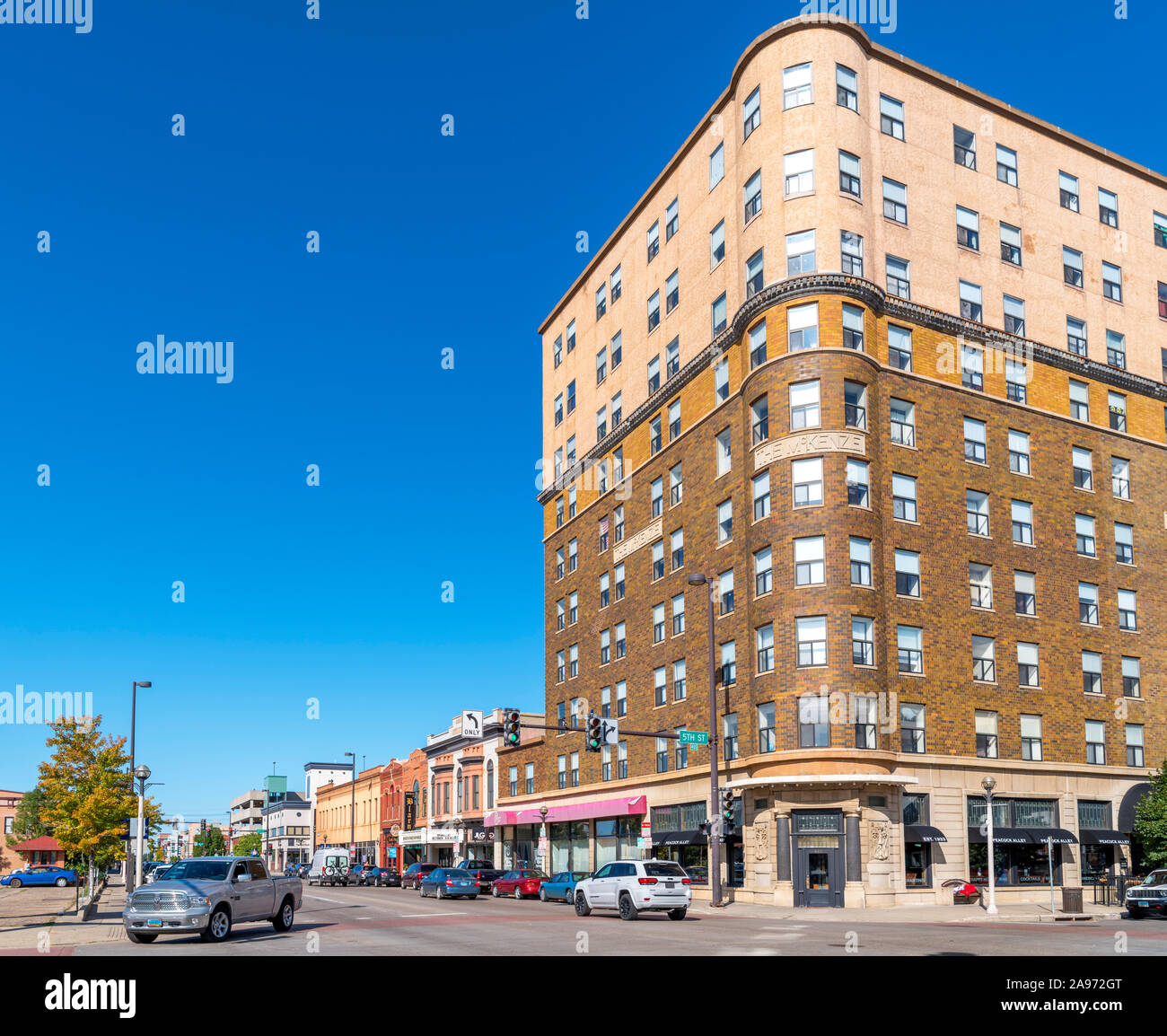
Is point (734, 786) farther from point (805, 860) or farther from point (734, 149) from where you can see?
point (734, 149)

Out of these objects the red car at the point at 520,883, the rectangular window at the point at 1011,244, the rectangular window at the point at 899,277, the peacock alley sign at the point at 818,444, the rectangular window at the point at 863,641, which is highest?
the rectangular window at the point at 1011,244

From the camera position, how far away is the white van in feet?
260

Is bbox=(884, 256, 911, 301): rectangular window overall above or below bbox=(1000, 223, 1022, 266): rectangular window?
below

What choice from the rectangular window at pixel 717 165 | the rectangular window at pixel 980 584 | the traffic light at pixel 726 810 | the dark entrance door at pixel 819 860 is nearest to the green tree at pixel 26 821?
the traffic light at pixel 726 810

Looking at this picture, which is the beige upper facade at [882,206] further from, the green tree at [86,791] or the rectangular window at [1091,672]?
the green tree at [86,791]

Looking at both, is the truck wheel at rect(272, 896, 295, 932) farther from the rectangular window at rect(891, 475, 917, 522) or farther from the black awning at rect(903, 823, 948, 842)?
the rectangular window at rect(891, 475, 917, 522)

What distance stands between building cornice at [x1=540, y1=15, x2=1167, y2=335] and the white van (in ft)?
153

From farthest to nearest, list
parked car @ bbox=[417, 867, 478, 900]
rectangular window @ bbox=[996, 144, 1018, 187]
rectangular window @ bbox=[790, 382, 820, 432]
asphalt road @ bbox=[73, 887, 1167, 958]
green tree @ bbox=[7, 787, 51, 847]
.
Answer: green tree @ bbox=[7, 787, 51, 847] → rectangular window @ bbox=[996, 144, 1018, 187] → parked car @ bbox=[417, 867, 478, 900] → rectangular window @ bbox=[790, 382, 820, 432] → asphalt road @ bbox=[73, 887, 1167, 958]

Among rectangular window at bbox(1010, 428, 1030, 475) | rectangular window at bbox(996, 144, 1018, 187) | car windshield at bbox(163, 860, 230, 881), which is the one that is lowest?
car windshield at bbox(163, 860, 230, 881)

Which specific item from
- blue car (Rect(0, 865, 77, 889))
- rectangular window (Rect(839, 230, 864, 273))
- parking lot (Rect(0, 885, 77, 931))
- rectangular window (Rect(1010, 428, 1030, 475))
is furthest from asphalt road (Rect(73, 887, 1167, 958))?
blue car (Rect(0, 865, 77, 889))

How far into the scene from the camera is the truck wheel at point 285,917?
90.8 ft

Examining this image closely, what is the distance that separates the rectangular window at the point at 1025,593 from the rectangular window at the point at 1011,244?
1436cm
